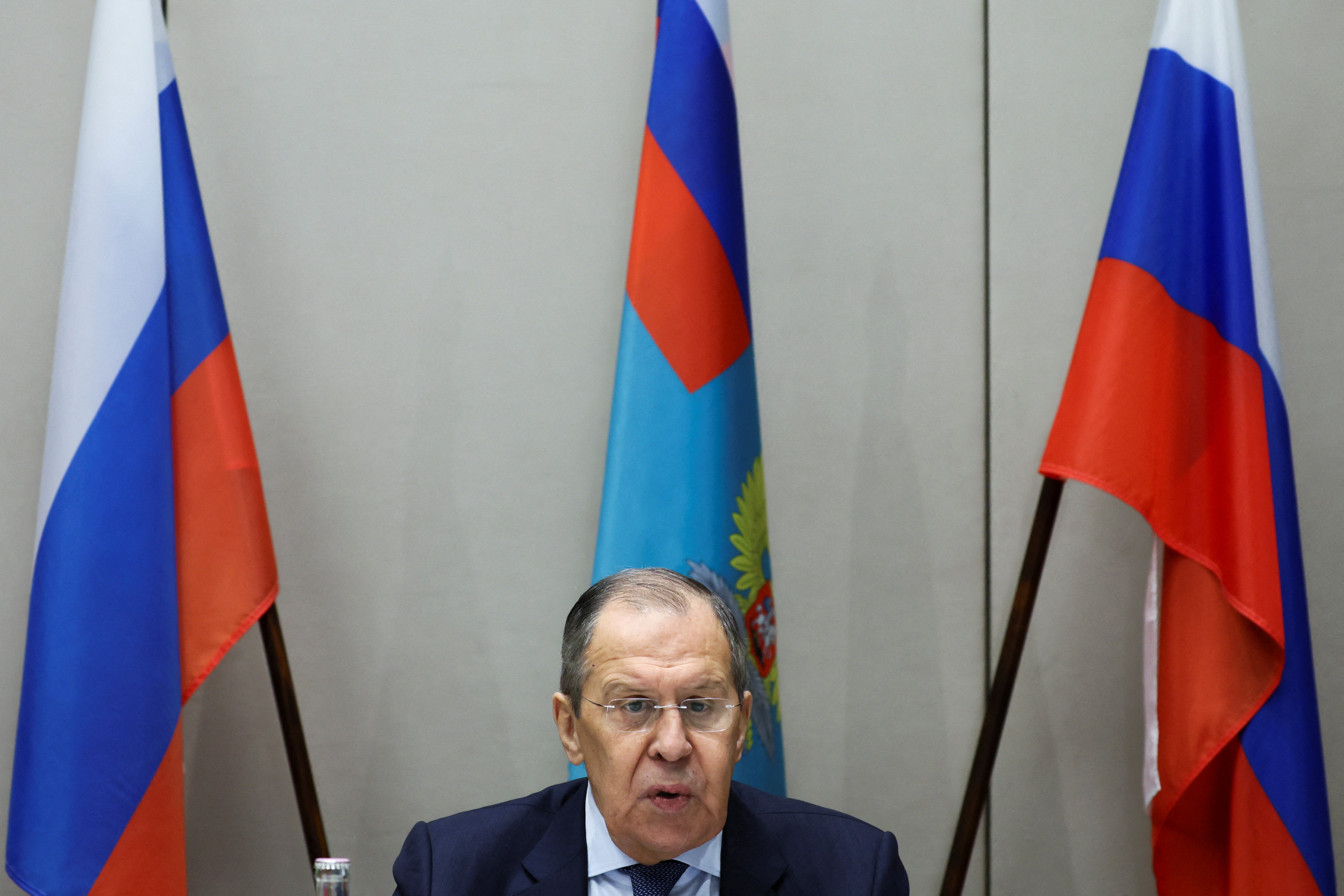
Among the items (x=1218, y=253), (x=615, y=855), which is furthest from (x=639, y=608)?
(x=1218, y=253)

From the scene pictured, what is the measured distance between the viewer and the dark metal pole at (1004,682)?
225 cm

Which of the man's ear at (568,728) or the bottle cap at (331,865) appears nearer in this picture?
the bottle cap at (331,865)

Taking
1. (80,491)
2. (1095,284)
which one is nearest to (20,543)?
(80,491)

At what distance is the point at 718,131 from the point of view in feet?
7.52

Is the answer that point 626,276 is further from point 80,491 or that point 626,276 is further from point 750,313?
point 80,491

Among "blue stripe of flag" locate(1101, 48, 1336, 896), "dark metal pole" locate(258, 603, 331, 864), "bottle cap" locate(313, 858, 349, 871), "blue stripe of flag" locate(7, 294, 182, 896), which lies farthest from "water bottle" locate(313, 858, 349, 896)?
"blue stripe of flag" locate(1101, 48, 1336, 896)

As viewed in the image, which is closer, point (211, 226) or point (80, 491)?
point (80, 491)

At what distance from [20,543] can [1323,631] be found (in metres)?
2.82

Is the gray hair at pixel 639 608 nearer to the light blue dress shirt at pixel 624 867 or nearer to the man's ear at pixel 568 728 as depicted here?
the man's ear at pixel 568 728

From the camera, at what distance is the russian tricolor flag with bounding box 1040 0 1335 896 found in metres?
2.12

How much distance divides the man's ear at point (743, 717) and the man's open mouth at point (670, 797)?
8 cm

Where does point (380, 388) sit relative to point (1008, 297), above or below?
below

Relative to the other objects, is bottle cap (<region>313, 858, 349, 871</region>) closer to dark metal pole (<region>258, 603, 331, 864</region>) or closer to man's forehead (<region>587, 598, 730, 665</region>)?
man's forehead (<region>587, 598, 730, 665</region>)

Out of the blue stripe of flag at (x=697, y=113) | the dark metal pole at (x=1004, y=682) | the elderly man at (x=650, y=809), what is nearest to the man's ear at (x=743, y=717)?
the elderly man at (x=650, y=809)
